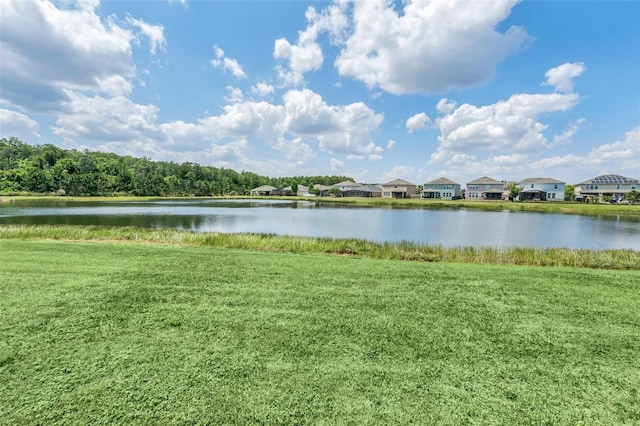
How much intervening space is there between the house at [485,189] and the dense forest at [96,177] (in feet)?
219

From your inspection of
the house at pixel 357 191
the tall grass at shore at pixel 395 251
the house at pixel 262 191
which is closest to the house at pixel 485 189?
the house at pixel 357 191

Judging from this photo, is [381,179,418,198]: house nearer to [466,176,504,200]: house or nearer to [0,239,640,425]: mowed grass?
[466,176,504,200]: house

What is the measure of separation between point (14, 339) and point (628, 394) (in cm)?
692

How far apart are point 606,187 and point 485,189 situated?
26.3 metres

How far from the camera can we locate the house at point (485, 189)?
71750 mm

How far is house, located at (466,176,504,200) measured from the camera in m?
71.8

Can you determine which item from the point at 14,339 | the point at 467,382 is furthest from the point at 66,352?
the point at 467,382

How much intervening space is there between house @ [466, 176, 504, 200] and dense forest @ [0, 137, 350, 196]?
6685cm

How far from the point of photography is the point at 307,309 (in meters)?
4.77

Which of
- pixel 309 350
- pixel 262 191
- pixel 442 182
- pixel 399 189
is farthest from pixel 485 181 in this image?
pixel 309 350

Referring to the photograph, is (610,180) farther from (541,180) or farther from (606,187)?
(541,180)

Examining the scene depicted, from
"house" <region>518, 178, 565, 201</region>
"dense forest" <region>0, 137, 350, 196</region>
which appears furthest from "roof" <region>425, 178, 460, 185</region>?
"dense forest" <region>0, 137, 350, 196</region>

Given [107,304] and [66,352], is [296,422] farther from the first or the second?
[107,304]

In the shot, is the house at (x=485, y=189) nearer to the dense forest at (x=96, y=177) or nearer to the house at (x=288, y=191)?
the house at (x=288, y=191)
